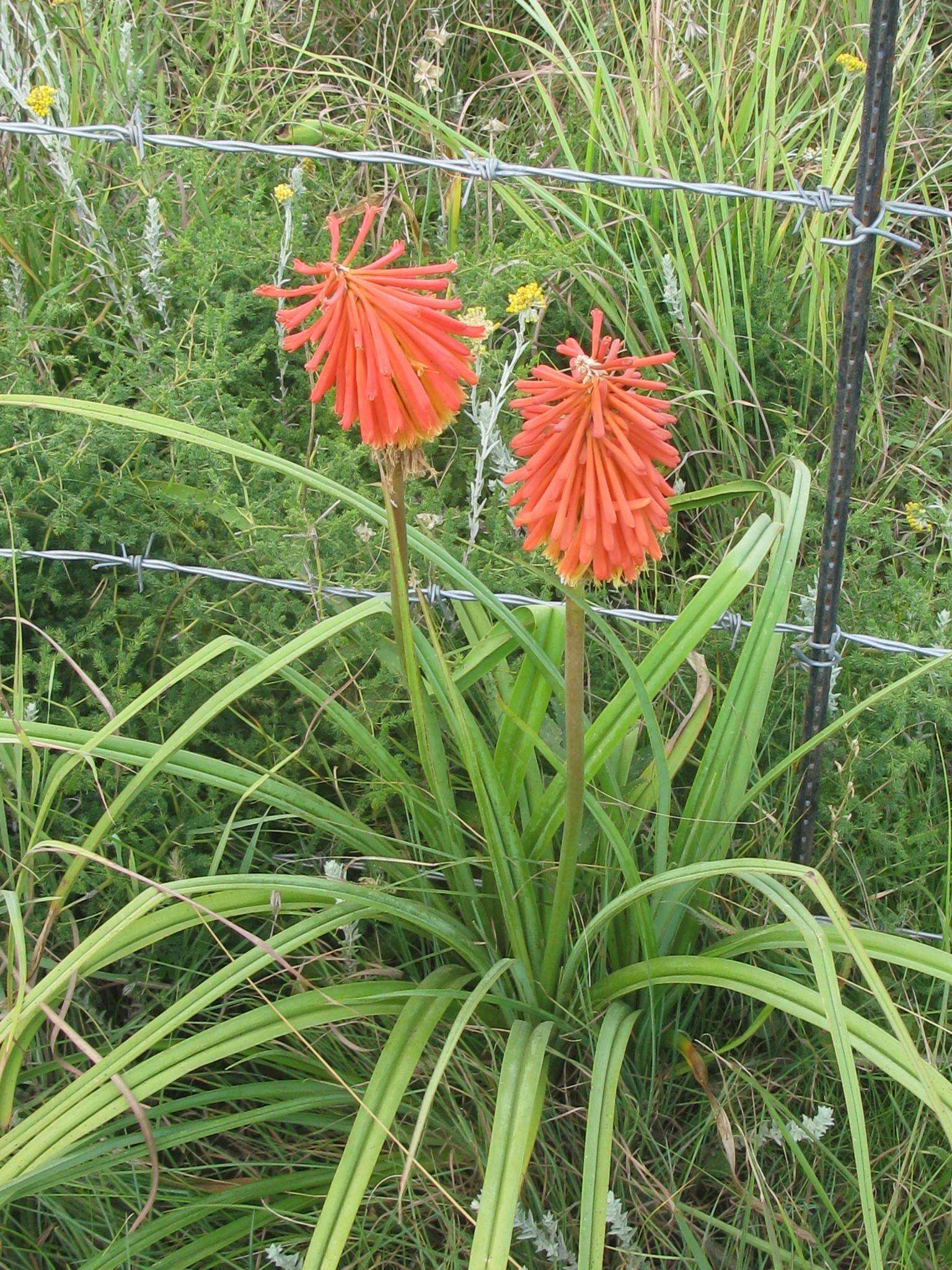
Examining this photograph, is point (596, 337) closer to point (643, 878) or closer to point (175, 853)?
point (643, 878)

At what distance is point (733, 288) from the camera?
2.84m

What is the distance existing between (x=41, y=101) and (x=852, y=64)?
1870mm

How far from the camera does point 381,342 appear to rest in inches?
46.1

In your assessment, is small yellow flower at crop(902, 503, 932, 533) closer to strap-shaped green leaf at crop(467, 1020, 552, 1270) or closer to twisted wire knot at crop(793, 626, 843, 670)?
twisted wire knot at crop(793, 626, 843, 670)

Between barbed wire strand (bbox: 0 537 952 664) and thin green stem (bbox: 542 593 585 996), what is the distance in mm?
442

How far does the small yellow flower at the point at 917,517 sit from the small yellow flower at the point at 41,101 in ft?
6.56

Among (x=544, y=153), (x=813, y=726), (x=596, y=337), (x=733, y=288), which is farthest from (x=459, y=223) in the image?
(x=596, y=337)

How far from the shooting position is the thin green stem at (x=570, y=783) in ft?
4.07

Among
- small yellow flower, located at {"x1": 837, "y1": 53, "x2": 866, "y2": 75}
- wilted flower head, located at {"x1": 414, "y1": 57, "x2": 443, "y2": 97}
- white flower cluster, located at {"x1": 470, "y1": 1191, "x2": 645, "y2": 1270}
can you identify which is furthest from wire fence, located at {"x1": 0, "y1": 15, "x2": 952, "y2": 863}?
small yellow flower, located at {"x1": 837, "y1": 53, "x2": 866, "y2": 75}

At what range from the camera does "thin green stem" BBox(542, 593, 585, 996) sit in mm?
1241

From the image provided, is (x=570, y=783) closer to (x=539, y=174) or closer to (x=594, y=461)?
(x=594, y=461)

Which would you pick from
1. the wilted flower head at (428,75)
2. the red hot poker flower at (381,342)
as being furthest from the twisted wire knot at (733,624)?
the wilted flower head at (428,75)

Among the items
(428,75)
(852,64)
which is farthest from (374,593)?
(852,64)

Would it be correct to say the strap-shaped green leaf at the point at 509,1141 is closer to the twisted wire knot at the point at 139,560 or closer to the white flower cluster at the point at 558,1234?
the white flower cluster at the point at 558,1234
